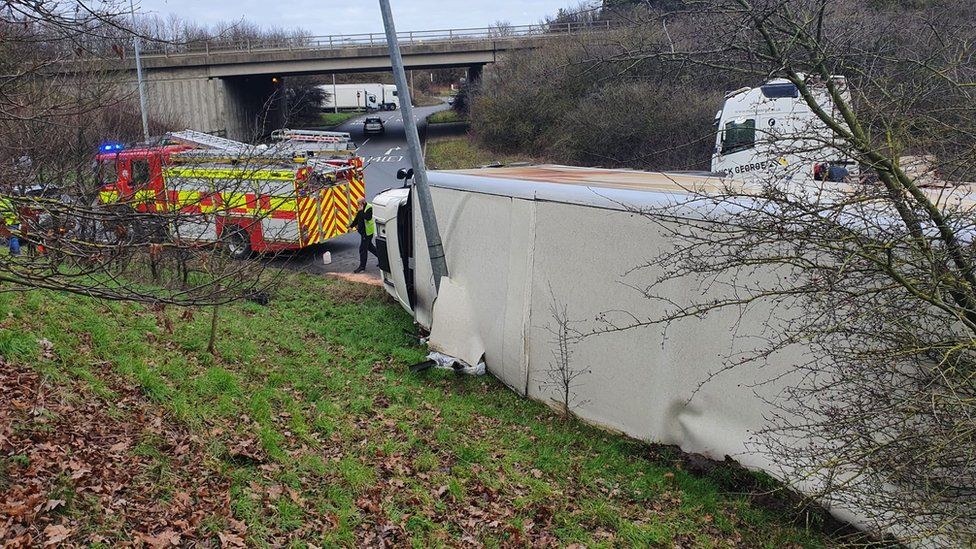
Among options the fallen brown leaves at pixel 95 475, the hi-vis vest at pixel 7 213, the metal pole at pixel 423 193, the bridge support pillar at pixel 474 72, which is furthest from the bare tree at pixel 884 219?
the bridge support pillar at pixel 474 72

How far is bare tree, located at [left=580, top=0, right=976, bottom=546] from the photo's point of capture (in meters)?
3.72

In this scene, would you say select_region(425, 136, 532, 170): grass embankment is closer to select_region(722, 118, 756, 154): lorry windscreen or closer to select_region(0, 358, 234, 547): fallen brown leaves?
select_region(722, 118, 756, 154): lorry windscreen

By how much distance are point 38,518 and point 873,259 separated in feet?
15.0

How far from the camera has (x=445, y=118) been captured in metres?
59.4

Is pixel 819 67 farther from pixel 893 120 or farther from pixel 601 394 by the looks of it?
pixel 601 394

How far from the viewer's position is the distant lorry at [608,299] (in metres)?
5.64

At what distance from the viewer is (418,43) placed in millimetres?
44688

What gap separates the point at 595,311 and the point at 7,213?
4.76 m

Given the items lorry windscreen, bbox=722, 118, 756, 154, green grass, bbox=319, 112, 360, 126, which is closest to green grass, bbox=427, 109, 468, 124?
green grass, bbox=319, 112, 360, 126

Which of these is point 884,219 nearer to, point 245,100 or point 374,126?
point 245,100

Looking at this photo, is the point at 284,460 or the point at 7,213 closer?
the point at 7,213

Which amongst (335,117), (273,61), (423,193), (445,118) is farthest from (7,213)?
(335,117)

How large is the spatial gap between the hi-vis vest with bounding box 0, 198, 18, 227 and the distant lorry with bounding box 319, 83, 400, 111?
6344 cm

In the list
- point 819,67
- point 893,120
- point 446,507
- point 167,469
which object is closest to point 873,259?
point 893,120
